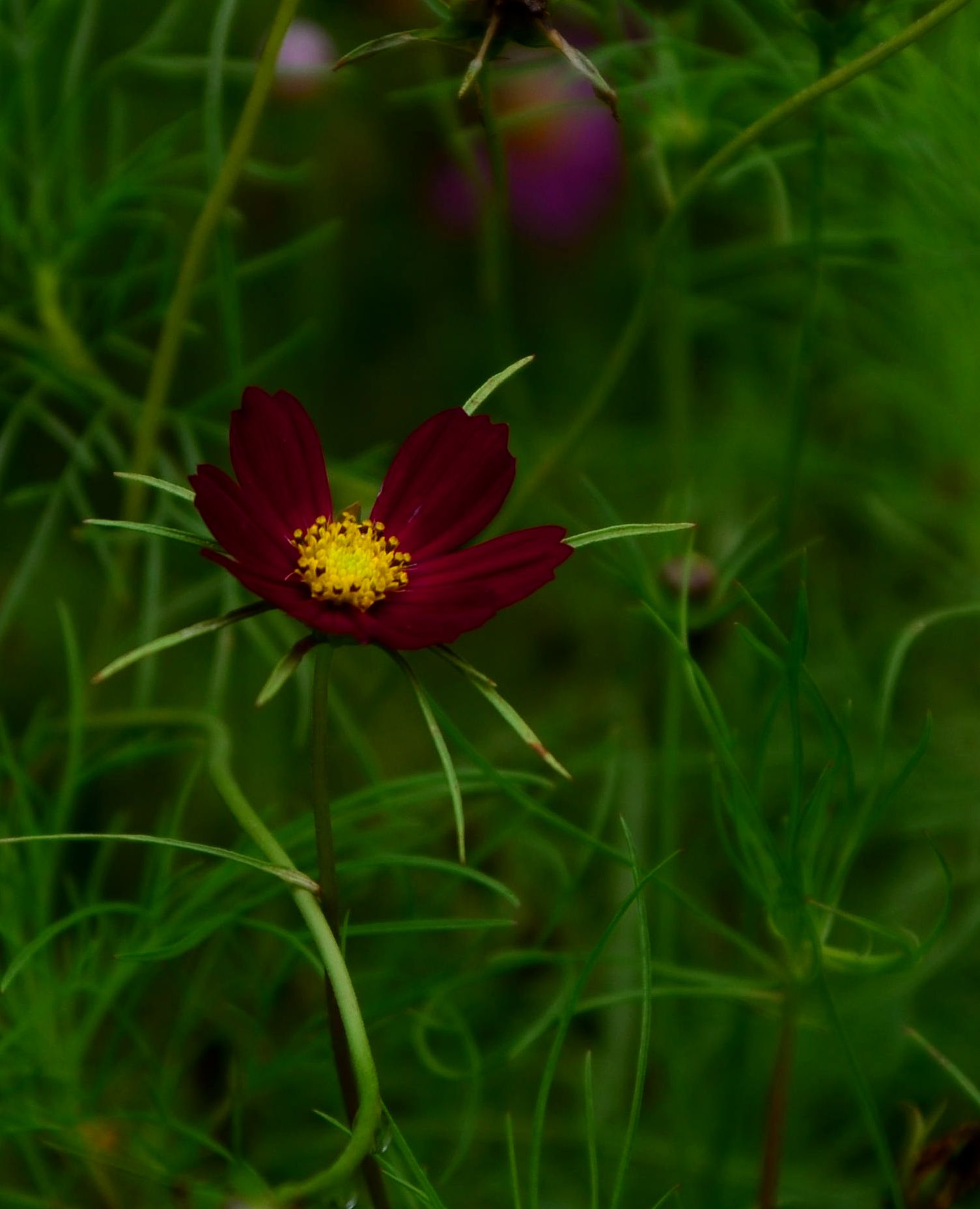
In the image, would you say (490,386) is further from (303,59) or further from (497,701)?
(303,59)

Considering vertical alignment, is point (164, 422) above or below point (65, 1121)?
above

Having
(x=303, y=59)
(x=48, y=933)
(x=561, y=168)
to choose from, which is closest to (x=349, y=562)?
(x=48, y=933)

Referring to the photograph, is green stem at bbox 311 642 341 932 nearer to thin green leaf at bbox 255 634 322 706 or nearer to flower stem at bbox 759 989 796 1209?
thin green leaf at bbox 255 634 322 706

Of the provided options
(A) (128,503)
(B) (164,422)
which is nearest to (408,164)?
(B) (164,422)

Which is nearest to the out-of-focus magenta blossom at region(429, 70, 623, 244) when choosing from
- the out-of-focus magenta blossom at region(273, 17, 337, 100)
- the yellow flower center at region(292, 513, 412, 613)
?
the out-of-focus magenta blossom at region(273, 17, 337, 100)

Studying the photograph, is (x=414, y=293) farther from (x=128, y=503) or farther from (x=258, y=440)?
(x=258, y=440)
